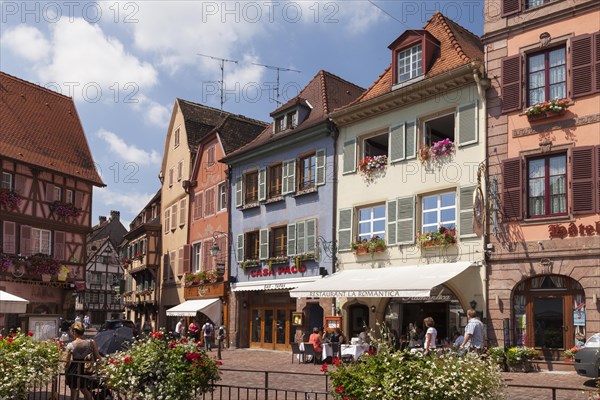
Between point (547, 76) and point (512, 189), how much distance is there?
306 centimetres

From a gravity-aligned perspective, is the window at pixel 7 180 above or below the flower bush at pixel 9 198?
above

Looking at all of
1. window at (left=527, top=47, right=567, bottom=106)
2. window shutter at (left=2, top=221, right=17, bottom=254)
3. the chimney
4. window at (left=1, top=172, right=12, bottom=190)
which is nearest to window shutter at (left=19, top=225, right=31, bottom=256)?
window shutter at (left=2, top=221, right=17, bottom=254)

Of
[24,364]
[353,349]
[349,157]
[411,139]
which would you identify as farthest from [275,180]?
[24,364]

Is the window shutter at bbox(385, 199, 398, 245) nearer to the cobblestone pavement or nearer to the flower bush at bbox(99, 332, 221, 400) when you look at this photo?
the cobblestone pavement

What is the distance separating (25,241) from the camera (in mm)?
32812

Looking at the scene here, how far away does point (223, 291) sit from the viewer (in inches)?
1176

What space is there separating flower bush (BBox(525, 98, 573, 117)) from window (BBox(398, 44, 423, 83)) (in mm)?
4623

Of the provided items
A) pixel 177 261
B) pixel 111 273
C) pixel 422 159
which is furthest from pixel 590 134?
pixel 111 273

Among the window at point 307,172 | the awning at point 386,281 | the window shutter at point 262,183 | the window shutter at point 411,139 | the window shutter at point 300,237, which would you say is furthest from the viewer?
the window shutter at point 262,183

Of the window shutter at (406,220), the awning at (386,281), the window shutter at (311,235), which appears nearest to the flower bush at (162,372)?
the awning at (386,281)

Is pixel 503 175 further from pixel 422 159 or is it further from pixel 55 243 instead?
pixel 55 243

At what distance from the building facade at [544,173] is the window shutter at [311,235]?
7696 millimetres

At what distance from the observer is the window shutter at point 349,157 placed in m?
24.2

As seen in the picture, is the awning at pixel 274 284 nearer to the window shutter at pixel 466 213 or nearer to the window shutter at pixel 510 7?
the window shutter at pixel 466 213
